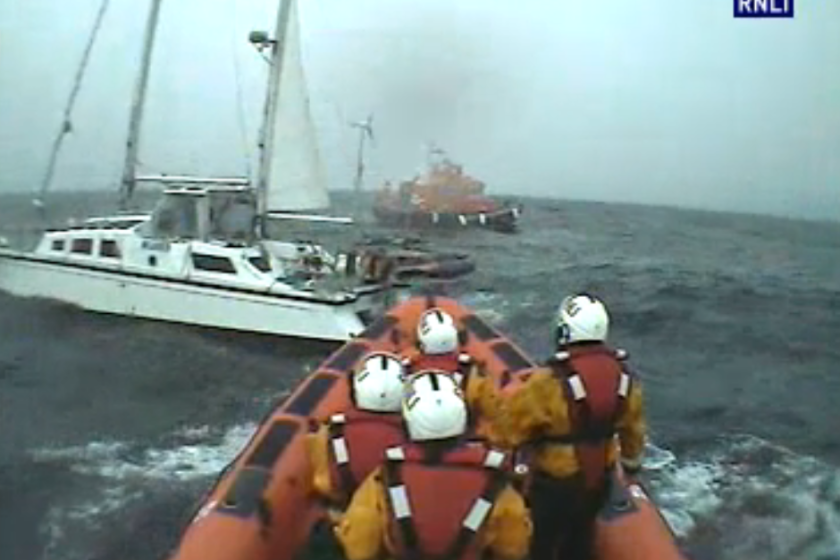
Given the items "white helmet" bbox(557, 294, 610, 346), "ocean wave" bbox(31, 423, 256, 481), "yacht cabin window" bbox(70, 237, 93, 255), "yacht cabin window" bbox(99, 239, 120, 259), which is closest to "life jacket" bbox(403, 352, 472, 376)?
"white helmet" bbox(557, 294, 610, 346)

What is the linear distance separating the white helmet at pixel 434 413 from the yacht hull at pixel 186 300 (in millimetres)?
15230

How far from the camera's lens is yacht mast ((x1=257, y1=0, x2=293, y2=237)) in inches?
916

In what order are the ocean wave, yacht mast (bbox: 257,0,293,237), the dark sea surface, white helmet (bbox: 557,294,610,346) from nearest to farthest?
white helmet (bbox: 557,294,610,346)
the dark sea surface
the ocean wave
yacht mast (bbox: 257,0,293,237)

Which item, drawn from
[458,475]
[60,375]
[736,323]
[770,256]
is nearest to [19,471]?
[60,375]

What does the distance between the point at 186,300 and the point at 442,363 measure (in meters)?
15.1

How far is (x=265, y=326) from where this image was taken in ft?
69.3

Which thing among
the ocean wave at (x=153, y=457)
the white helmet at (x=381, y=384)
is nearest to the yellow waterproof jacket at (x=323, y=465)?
the white helmet at (x=381, y=384)

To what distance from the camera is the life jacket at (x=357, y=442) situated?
20.7 ft

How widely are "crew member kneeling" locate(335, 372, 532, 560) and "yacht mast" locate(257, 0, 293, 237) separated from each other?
710 inches

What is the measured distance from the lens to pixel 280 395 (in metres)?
17.6

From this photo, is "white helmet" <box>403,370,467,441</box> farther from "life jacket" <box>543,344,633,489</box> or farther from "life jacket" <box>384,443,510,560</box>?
"life jacket" <box>543,344,633,489</box>

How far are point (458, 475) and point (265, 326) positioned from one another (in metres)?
16.2

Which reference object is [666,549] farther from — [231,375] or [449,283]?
[449,283]

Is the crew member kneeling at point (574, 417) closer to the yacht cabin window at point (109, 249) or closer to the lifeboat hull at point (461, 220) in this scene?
the yacht cabin window at point (109, 249)
